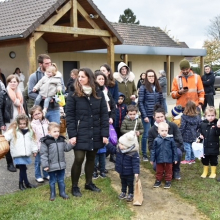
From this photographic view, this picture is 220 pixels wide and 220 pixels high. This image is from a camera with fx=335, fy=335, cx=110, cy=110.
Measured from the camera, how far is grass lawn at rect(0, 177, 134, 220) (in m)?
4.03

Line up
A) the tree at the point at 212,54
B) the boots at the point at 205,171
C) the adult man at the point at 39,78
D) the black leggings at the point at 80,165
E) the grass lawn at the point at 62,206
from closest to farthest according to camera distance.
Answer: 1. the grass lawn at the point at 62,206
2. the black leggings at the point at 80,165
3. the boots at the point at 205,171
4. the adult man at the point at 39,78
5. the tree at the point at 212,54

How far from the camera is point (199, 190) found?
16.1ft

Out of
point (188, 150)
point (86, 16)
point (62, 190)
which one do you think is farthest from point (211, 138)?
point (86, 16)

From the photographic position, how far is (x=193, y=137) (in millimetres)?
6156

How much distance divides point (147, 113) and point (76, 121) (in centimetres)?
220

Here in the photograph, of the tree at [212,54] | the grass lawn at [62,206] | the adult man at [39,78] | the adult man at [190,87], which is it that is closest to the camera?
the grass lawn at [62,206]

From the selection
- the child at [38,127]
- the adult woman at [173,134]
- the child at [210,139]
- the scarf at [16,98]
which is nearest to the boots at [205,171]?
the child at [210,139]

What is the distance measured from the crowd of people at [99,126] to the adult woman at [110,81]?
0.6 inches

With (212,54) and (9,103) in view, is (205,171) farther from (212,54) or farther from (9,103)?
(212,54)

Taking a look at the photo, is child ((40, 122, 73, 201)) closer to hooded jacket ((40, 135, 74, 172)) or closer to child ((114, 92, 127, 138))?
hooded jacket ((40, 135, 74, 172))

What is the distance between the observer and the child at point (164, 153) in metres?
5.02

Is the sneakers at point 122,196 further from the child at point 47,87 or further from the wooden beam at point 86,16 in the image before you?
the wooden beam at point 86,16

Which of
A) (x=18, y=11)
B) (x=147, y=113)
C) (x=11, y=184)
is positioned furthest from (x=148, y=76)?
(x=18, y=11)

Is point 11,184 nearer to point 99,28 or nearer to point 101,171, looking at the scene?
point 101,171
